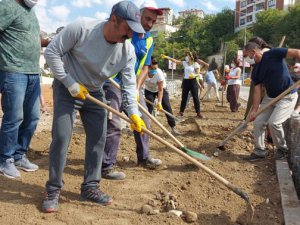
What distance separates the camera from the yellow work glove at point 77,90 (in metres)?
2.86

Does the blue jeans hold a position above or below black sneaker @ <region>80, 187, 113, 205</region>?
above

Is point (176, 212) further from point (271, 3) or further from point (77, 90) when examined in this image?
point (271, 3)

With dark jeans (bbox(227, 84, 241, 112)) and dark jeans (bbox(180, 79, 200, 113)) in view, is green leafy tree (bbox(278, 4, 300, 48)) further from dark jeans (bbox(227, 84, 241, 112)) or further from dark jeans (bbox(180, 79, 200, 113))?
dark jeans (bbox(180, 79, 200, 113))

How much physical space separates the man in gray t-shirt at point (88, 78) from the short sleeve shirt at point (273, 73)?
8.37 ft

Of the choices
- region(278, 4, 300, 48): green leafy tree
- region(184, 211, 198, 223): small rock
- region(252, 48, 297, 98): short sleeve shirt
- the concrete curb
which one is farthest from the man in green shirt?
region(278, 4, 300, 48): green leafy tree

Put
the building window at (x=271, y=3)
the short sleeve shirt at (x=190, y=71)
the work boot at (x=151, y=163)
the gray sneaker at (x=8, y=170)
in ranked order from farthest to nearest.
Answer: the building window at (x=271, y=3) < the short sleeve shirt at (x=190, y=71) < the work boot at (x=151, y=163) < the gray sneaker at (x=8, y=170)

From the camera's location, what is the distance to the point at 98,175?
132 inches

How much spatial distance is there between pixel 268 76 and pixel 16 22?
10.9 feet

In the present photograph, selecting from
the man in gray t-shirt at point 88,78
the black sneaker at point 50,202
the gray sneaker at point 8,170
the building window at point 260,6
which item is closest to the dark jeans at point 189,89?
the gray sneaker at point 8,170

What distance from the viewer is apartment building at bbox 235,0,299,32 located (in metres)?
81.4

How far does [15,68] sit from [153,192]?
1.85 m

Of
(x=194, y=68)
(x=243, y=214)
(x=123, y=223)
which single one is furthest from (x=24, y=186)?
(x=194, y=68)

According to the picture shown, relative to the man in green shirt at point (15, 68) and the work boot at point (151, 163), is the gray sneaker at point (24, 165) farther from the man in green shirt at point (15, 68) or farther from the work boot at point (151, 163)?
the work boot at point (151, 163)

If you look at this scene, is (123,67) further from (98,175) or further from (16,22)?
(16,22)
